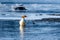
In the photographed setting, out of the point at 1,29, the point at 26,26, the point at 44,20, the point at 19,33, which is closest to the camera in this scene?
the point at 19,33

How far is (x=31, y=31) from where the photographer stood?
31.1m

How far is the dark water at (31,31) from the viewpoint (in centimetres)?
2772

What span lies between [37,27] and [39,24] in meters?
2.37

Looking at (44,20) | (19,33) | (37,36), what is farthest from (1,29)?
(44,20)

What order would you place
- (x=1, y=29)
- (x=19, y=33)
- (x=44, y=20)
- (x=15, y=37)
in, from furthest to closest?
(x=44, y=20) < (x=1, y=29) < (x=19, y=33) < (x=15, y=37)

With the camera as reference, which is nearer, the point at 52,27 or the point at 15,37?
the point at 15,37

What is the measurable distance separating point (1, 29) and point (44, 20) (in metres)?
8.98

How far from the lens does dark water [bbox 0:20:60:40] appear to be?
27.7 meters

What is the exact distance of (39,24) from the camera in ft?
119

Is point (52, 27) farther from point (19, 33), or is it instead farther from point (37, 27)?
point (19, 33)

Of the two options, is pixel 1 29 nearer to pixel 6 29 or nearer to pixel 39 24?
A: pixel 6 29

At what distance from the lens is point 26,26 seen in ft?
113

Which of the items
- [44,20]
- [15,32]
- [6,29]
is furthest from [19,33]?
[44,20]

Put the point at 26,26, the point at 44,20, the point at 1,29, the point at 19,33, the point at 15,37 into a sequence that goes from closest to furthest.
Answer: the point at 15,37, the point at 19,33, the point at 1,29, the point at 26,26, the point at 44,20
